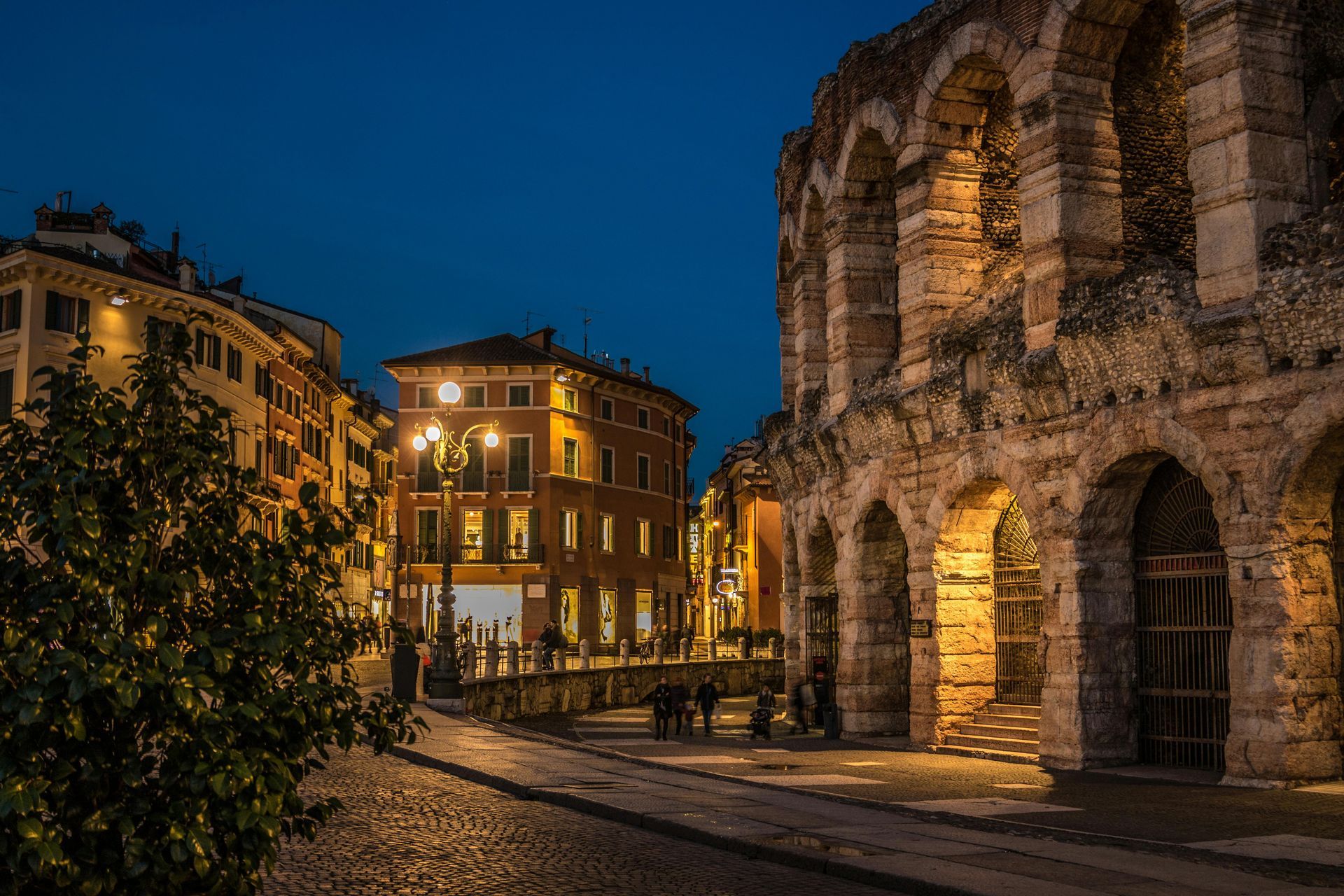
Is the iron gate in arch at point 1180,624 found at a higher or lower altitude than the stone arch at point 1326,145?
lower

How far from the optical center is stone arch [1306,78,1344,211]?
48.0ft

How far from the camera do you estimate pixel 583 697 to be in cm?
3438

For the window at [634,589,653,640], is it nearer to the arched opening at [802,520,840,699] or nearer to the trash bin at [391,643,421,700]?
the arched opening at [802,520,840,699]

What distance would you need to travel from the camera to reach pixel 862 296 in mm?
21469

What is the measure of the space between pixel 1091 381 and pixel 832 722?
7.61 meters

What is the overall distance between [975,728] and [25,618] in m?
14.3

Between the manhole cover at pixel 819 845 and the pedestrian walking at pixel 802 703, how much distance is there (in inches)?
474

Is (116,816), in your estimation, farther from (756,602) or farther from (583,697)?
(756,602)

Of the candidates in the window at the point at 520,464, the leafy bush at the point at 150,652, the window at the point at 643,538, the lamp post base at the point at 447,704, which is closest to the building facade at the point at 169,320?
the lamp post base at the point at 447,704

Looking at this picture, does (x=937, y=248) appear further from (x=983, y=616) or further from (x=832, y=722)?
(x=832, y=722)

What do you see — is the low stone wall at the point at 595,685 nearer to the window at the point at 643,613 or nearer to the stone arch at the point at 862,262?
the stone arch at the point at 862,262

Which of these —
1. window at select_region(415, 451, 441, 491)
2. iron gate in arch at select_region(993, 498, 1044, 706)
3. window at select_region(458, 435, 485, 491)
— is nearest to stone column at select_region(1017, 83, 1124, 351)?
iron gate in arch at select_region(993, 498, 1044, 706)

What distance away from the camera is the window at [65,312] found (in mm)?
39125

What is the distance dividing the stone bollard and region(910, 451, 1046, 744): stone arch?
12.6 meters
